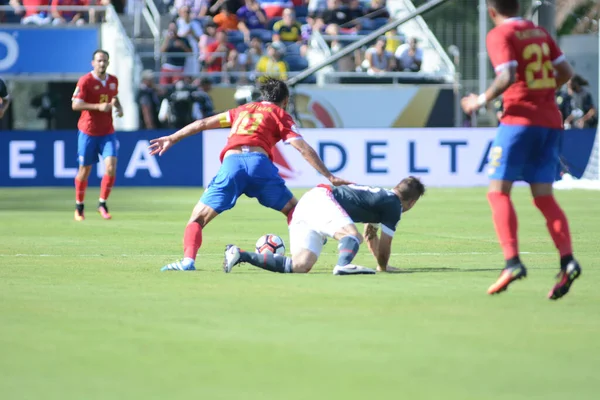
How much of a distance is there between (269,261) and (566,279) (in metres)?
2.83

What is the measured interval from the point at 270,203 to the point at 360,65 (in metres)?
20.8

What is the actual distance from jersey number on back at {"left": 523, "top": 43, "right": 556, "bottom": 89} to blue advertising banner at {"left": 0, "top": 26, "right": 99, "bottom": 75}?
21.1 meters

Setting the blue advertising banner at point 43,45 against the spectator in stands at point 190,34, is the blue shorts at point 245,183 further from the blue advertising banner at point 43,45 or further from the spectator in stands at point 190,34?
the spectator in stands at point 190,34

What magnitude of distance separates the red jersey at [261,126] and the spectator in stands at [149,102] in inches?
696

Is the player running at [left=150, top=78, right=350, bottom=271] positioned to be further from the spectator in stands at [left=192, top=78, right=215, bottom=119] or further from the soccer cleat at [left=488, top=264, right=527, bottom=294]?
the spectator in stands at [left=192, top=78, right=215, bottom=119]

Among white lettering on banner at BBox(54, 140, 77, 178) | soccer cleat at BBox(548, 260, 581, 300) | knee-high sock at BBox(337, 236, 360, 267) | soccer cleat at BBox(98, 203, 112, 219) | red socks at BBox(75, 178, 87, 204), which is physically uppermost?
soccer cleat at BBox(548, 260, 581, 300)

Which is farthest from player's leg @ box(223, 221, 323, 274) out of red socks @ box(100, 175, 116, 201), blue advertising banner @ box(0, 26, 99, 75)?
blue advertising banner @ box(0, 26, 99, 75)

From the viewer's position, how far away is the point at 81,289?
375 inches

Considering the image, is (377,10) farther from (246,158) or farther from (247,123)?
(246,158)

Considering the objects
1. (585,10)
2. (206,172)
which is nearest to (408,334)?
(206,172)

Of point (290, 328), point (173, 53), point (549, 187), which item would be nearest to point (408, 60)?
point (173, 53)

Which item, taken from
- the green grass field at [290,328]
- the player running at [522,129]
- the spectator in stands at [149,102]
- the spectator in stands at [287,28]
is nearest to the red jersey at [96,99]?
the green grass field at [290,328]

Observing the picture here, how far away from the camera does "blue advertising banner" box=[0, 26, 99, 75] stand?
94.8 ft

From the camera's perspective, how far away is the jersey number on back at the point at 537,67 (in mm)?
8859
